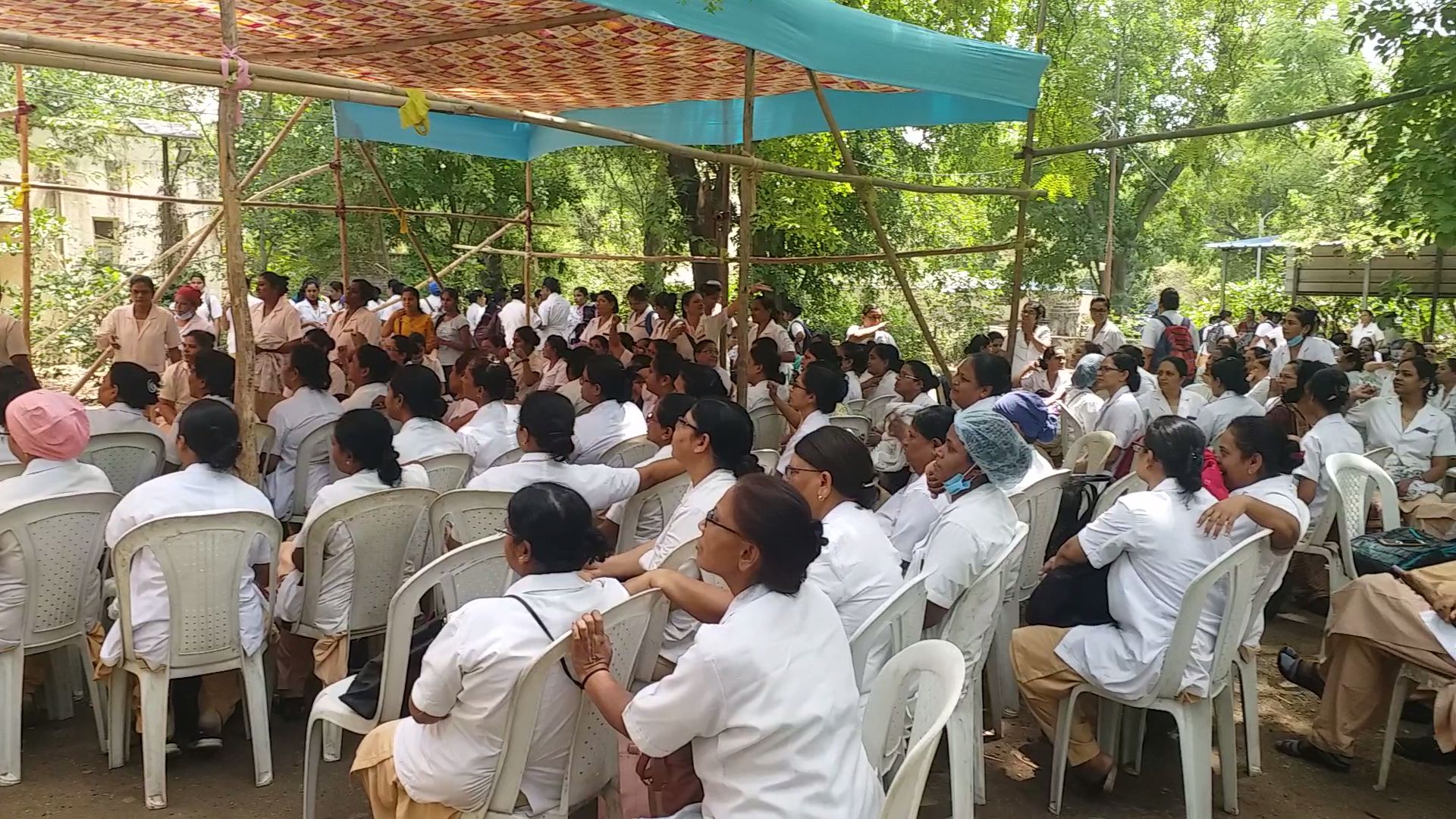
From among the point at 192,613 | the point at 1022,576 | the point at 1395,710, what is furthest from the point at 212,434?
the point at 1395,710

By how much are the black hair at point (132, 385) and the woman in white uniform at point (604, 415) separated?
1.98 meters

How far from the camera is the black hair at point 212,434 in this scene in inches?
131

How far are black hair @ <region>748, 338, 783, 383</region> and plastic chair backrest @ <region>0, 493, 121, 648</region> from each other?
4190mm

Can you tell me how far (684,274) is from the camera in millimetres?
23328

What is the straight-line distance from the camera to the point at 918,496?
3.82 meters

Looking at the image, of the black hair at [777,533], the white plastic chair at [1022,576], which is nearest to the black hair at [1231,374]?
the white plastic chair at [1022,576]

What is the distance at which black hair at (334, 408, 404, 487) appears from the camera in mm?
3551

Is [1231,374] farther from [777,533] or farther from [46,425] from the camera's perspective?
[46,425]

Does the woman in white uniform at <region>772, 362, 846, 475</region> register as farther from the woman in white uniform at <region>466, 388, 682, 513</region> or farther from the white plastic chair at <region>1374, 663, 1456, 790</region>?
the white plastic chair at <region>1374, 663, 1456, 790</region>

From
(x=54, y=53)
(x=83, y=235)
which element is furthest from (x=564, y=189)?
(x=54, y=53)

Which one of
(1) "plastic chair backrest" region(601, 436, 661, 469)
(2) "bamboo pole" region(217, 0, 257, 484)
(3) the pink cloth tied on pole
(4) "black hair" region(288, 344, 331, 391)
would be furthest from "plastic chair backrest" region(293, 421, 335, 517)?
(3) the pink cloth tied on pole

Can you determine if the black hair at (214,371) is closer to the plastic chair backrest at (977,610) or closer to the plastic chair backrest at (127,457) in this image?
the plastic chair backrest at (127,457)

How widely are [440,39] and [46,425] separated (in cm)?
398

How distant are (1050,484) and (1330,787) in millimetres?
1470
